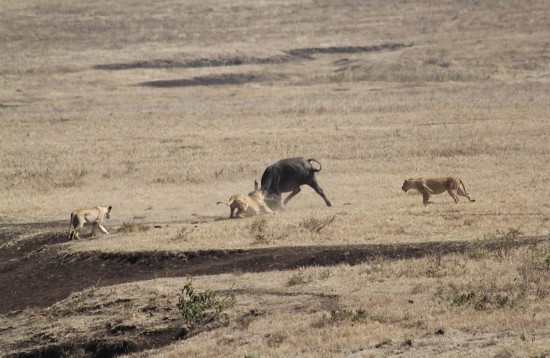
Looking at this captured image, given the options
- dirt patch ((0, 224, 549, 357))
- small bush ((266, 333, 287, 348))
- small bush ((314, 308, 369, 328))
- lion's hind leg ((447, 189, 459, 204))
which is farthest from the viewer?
lion's hind leg ((447, 189, 459, 204))

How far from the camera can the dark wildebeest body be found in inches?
934

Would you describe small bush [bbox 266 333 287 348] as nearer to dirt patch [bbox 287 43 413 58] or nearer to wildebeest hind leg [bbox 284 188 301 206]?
wildebeest hind leg [bbox 284 188 301 206]

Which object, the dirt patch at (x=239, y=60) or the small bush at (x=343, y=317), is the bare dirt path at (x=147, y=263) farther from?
the dirt patch at (x=239, y=60)

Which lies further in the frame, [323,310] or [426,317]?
[323,310]

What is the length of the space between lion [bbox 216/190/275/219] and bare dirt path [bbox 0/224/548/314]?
354cm

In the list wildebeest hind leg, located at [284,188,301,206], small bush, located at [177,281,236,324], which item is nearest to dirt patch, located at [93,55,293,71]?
wildebeest hind leg, located at [284,188,301,206]

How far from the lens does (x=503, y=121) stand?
3662 cm

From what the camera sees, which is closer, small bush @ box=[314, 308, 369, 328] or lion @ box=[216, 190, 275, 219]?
small bush @ box=[314, 308, 369, 328]

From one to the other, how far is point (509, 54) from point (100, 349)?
54.1 metres

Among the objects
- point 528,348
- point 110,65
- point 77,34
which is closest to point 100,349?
point 528,348

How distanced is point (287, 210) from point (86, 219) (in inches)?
209

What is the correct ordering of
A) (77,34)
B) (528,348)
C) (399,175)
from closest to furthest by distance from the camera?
(528,348) < (399,175) < (77,34)

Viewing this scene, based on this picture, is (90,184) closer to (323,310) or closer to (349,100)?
(323,310)

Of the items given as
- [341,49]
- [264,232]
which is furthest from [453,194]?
[341,49]
